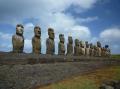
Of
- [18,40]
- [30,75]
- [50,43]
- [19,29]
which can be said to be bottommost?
[30,75]

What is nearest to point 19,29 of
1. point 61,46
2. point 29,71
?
point 29,71

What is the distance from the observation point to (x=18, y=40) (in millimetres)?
14711

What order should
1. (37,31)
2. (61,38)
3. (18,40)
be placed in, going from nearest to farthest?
(18,40) < (37,31) < (61,38)

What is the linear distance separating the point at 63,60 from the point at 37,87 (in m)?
6.05

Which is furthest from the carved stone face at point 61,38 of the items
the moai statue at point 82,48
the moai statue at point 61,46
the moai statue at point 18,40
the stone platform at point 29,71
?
the moai statue at point 18,40

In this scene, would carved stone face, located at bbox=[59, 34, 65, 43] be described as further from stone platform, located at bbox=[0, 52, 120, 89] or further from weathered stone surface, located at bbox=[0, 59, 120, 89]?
weathered stone surface, located at bbox=[0, 59, 120, 89]

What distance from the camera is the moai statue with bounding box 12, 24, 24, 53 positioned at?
1457cm

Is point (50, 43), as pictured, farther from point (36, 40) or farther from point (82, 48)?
point (82, 48)

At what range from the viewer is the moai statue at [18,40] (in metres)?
14.6

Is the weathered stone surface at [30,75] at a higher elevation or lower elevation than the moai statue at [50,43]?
lower

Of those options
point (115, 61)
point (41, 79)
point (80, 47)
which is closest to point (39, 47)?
point (41, 79)

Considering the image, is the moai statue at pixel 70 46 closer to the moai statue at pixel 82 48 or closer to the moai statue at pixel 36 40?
the moai statue at pixel 82 48

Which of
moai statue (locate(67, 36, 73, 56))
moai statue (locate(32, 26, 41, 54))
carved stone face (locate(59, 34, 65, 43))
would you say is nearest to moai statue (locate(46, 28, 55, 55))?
moai statue (locate(32, 26, 41, 54))

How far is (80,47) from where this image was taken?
97.8 feet
